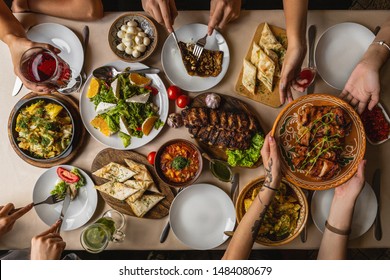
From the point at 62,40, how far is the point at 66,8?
19 cm

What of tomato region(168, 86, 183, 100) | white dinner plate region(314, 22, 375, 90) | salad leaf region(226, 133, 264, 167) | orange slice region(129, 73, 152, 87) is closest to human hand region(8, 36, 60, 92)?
orange slice region(129, 73, 152, 87)

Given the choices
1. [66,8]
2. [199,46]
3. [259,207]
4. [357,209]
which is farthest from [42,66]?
[357,209]

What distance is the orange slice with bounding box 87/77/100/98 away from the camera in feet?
6.77

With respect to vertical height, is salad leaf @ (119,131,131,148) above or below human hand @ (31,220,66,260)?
above

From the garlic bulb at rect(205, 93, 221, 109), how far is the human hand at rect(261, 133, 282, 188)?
0.37 m

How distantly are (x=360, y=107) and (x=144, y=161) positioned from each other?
50.8 inches

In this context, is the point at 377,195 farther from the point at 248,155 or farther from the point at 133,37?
the point at 133,37

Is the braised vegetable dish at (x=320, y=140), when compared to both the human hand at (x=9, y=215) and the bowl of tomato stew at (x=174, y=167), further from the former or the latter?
the human hand at (x=9, y=215)

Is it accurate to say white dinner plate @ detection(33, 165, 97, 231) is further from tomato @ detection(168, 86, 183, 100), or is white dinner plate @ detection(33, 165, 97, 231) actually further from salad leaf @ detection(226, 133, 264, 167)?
salad leaf @ detection(226, 133, 264, 167)

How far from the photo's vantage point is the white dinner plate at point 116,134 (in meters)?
2.08

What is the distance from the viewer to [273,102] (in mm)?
2072

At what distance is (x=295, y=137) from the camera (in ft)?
6.23

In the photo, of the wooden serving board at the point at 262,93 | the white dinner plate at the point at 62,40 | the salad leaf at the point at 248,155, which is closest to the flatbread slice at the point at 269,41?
the wooden serving board at the point at 262,93
